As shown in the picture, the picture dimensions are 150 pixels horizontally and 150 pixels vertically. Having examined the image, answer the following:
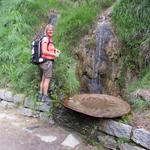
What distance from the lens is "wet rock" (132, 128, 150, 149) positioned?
5.87 metres

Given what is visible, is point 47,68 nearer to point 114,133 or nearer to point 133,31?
point 114,133

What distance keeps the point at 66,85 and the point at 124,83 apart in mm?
1488

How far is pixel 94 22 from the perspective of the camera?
943 centimetres

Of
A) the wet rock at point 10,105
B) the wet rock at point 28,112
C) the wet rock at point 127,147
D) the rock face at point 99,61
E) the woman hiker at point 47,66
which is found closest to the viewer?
the wet rock at point 127,147

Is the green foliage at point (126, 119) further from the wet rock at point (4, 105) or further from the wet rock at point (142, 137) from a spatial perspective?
the wet rock at point (4, 105)

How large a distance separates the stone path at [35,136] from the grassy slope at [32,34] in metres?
0.74

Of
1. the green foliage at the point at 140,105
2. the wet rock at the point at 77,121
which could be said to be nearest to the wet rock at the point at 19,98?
the wet rock at the point at 77,121

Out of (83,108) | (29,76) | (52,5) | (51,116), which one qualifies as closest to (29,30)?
(52,5)

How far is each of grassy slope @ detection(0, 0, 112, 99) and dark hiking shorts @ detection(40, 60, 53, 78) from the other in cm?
27

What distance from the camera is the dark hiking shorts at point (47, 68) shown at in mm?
7328

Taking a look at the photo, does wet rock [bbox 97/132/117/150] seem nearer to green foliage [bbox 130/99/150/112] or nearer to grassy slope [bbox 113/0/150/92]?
green foliage [bbox 130/99/150/112]

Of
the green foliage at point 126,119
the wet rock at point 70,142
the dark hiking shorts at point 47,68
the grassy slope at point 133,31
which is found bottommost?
the wet rock at point 70,142

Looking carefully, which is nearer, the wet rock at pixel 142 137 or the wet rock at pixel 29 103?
the wet rock at pixel 142 137

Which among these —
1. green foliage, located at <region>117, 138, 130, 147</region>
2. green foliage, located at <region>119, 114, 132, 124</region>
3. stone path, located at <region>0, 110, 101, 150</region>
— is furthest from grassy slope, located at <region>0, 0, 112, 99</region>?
green foliage, located at <region>117, 138, 130, 147</region>
